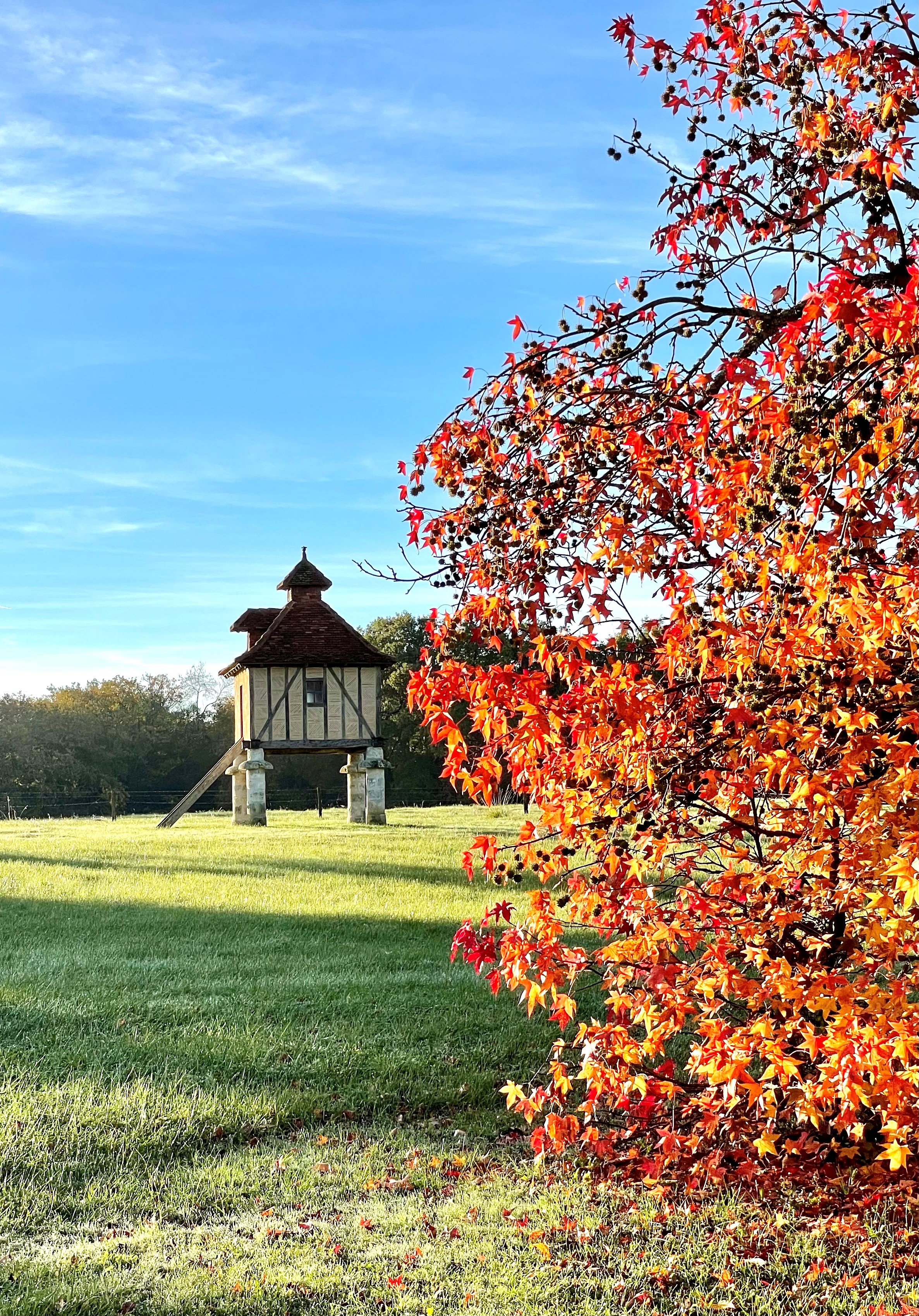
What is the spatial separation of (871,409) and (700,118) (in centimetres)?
229

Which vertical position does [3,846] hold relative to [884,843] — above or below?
below

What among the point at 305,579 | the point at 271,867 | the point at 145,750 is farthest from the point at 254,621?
the point at 145,750

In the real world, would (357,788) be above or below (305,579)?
below

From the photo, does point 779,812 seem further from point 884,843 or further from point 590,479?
point 590,479

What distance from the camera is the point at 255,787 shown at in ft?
A: 90.2

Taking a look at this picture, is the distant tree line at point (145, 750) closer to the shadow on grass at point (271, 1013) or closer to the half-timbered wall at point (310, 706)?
the half-timbered wall at point (310, 706)

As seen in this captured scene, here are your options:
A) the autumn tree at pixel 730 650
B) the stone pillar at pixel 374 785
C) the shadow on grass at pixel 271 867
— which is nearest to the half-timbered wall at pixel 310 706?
the stone pillar at pixel 374 785

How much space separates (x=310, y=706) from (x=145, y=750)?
73.8 feet

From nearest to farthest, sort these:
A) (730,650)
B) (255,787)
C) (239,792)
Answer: (730,650), (255,787), (239,792)

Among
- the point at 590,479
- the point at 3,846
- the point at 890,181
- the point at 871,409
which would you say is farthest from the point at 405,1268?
the point at 3,846

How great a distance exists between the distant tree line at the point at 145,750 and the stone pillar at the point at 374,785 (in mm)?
12850

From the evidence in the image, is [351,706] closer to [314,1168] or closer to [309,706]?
[309,706]

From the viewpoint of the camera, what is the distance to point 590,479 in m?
4.84

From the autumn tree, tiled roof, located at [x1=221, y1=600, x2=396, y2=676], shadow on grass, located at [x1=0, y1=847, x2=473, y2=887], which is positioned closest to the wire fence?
tiled roof, located at [x1=221, y1=600, x2=396, y2=676]
